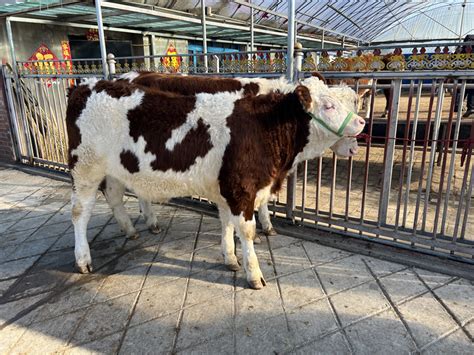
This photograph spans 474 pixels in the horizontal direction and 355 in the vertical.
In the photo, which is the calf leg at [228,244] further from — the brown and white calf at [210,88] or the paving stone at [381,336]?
the paving stone at [381,336]

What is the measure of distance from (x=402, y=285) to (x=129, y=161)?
2.50 metres

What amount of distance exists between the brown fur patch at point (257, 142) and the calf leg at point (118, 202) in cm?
139

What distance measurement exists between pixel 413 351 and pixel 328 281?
0.87 metres

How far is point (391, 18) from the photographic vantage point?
24250 millimetres

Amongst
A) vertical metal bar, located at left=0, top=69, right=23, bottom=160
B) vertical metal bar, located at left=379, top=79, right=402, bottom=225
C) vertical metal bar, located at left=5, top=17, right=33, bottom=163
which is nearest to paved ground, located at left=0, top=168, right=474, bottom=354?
vertical metal bar, located at left=379, top=79, right=402, bottom=225

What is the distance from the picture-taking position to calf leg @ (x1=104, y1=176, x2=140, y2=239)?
3602 mm

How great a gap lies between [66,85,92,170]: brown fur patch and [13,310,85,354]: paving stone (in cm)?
130

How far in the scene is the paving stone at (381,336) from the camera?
225 centimetres

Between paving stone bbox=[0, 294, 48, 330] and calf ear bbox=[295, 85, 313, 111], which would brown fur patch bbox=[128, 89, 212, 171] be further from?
paving stone bbox=[0, 294, 48, 330]

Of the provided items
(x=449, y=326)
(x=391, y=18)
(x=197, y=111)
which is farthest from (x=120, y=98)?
(x=391, y=18)

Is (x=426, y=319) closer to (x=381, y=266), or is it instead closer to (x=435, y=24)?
(x=381, y=266)

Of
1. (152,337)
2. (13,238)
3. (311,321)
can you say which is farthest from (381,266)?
(13,238)

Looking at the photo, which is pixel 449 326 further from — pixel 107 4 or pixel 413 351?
pixel 107 4

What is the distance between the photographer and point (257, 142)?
273 cm
